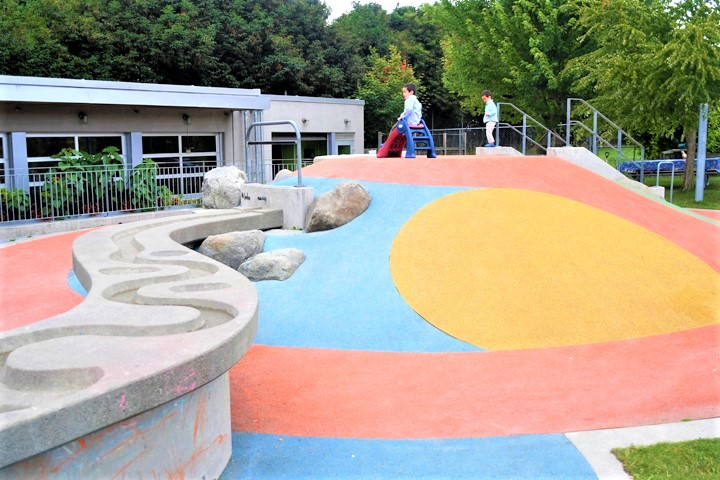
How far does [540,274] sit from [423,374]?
3.27 meters

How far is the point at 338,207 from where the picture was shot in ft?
38.0

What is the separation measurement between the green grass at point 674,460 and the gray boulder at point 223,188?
33.9 feet

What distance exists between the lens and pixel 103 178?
17.2 m

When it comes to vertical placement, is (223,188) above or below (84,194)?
above

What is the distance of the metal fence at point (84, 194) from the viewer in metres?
16.0

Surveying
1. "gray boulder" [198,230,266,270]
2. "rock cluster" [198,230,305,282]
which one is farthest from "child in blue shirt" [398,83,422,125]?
"gray boulder" [198,230,266,270]

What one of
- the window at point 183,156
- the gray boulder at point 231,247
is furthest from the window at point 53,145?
the gray boulder at point 231,247

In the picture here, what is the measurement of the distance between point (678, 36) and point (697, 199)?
5.59m

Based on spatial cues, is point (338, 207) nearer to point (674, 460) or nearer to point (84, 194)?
point (674, 460)

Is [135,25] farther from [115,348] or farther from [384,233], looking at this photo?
[115,348]

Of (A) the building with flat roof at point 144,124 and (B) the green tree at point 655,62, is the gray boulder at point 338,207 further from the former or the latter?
(B) the green tree at point 655,62

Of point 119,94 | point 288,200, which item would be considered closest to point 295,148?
point 119,94

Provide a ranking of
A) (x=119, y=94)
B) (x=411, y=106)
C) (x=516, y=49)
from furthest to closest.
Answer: (x=516, y=49), (x=119, y=94), (x=411, y=106)

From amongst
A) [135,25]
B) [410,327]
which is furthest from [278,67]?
[410,327]
